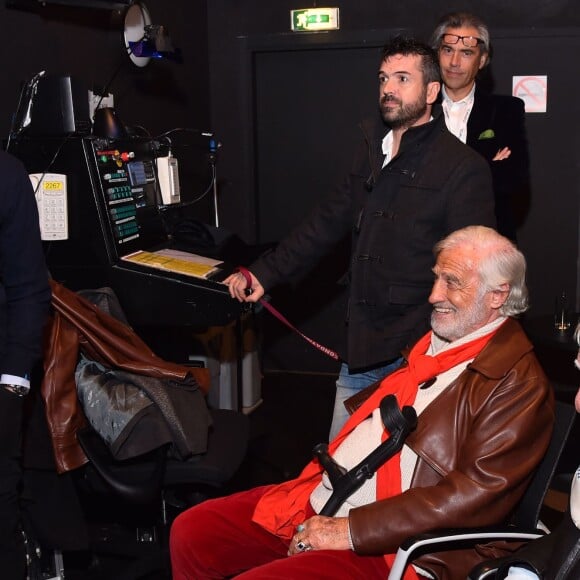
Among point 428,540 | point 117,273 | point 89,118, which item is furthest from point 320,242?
point 428,540

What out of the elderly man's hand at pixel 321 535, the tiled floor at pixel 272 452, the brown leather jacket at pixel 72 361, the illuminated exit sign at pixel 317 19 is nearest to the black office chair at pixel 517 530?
the elderly man's hand at pixel 321 535

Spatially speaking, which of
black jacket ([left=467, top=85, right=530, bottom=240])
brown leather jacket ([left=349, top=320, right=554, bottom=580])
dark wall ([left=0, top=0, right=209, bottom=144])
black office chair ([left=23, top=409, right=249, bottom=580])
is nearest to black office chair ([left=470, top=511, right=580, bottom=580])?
brown leather jacket ([left=349, top=320, right=554, bottom=580])

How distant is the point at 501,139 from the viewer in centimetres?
352

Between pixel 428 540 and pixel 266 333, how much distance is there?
357cm

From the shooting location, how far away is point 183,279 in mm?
3064

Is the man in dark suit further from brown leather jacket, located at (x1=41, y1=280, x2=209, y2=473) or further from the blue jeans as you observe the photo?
brown leather jacket, located at (x1=41, y1=280, x2=209, y2=473)

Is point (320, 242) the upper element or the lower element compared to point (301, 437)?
upper

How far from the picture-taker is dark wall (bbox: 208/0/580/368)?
15.7ft

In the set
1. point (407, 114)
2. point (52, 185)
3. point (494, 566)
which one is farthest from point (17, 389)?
point (407, 114)

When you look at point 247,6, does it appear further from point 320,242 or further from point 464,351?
point 464,351

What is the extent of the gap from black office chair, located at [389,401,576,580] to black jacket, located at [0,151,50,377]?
107 cm

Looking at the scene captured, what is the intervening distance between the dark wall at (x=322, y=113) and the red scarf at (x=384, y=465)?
9.38ft

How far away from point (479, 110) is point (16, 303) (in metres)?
2.03

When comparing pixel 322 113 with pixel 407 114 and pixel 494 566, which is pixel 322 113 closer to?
pixel 407 114
